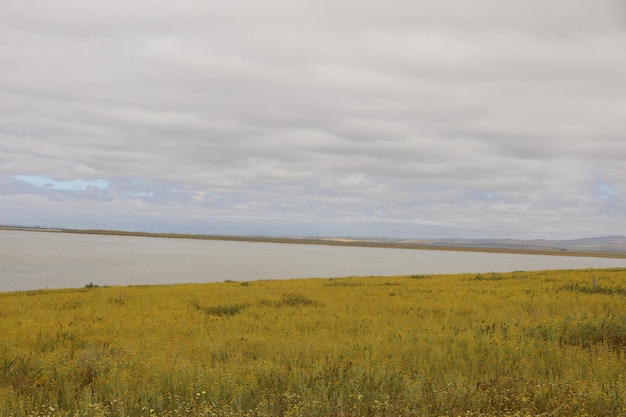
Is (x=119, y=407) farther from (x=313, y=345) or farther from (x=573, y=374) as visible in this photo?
(x=573, y=374)

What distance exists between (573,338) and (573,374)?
4.52 meters

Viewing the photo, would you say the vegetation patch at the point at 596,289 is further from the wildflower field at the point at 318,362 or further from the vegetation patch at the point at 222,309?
the vegetation patch at the point at 222,309

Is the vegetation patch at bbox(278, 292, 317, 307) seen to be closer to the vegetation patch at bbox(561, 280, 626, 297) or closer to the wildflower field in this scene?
the wildflower field

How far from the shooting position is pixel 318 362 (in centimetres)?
933

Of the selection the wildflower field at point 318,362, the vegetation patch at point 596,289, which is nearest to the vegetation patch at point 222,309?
the wildflower field at point 318,362

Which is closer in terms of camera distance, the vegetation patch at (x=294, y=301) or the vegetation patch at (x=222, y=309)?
the vegetation patch at (x=222, y=309)

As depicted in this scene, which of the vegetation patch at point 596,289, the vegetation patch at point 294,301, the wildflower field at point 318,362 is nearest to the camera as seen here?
the wildflower field at point 318,362

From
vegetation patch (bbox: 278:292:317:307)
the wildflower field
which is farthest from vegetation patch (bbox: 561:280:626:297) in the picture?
vegetation patch (bbox: 278:292:317:307)

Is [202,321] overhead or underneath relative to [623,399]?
underneath

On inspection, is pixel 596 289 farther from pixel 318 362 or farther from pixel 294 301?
pixel 318 362

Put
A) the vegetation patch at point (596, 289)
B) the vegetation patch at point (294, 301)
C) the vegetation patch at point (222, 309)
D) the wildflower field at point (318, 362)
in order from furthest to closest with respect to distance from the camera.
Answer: the vegetation patch at point (596, 289) → the vegetation patch at point (294, 301) → the vegetation patch at point (222, 309) → the wildflower field at point (318, 362)

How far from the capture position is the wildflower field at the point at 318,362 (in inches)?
271

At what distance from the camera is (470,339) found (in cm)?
1173

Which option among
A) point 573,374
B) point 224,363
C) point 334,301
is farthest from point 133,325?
point 573,374
